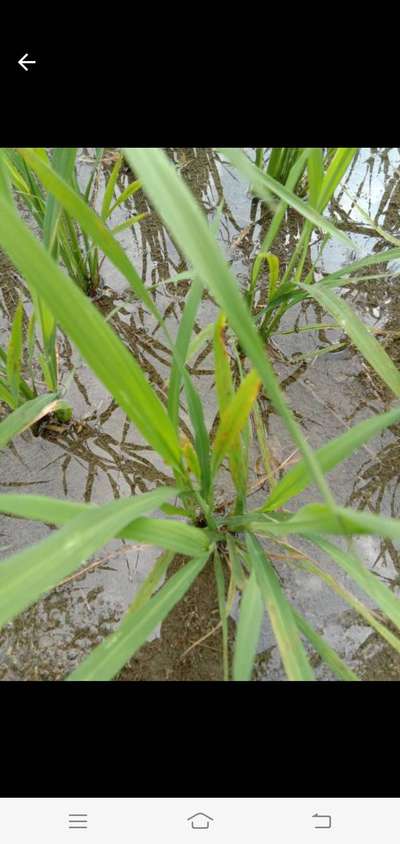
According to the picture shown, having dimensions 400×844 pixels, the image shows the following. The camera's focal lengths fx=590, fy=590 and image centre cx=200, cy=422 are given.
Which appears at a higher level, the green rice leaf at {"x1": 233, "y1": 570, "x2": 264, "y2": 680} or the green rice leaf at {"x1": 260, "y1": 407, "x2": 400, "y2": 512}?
the green rice leaf at {"x1": 260, "y1": 407, "x2": 400, "y2": 512}

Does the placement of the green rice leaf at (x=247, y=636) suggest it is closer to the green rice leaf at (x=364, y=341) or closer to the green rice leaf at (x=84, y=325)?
the green rice leaf at (x=84, y=325)

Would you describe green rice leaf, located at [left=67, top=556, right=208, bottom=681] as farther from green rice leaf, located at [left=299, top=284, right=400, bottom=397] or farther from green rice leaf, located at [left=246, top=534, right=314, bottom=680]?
green rice leaf, located at [left=299, top=284, right=400, bottom=397]

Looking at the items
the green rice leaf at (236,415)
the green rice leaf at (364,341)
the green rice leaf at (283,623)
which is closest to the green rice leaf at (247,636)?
the green rice leaf at (283,623)

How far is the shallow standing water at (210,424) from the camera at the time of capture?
0.75m

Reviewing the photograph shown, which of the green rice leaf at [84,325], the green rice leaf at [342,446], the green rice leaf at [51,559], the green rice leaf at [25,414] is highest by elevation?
the green rice leaf at [25,414]

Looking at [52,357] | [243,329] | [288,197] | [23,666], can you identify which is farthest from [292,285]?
[23,666]

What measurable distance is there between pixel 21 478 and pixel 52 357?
19 cm

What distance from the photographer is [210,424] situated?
896 millimetres

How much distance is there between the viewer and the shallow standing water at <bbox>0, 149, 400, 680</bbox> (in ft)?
2.46

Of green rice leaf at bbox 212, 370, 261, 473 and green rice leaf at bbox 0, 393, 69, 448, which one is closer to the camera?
green rice leaf at bbox 212, 370, 261, 473

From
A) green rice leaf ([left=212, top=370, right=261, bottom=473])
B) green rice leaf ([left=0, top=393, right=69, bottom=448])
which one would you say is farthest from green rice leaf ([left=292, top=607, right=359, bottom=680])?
green rice leaf ([left=0, top=393, right=69, bottom=448])

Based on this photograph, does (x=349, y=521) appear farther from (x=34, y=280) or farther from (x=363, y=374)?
(x=363, y=374)

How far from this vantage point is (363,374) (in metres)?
0.94

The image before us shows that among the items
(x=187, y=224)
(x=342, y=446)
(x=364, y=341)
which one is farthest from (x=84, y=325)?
(x=364, y=341)
